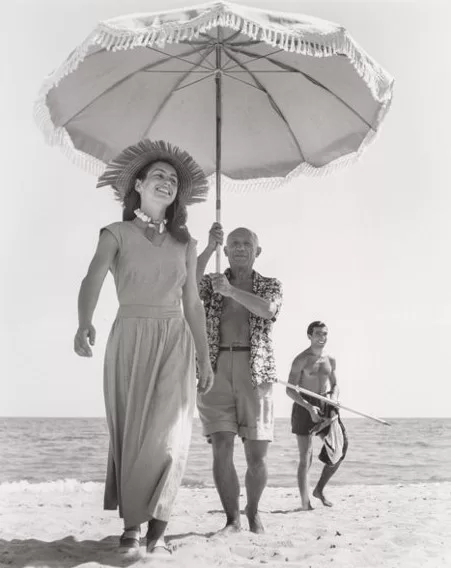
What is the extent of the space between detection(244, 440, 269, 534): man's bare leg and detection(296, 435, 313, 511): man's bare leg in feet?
6.13

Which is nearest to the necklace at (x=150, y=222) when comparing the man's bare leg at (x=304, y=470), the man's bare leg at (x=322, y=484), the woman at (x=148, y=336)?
the woman at (x=148, y=336)

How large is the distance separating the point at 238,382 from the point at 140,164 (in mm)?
1427

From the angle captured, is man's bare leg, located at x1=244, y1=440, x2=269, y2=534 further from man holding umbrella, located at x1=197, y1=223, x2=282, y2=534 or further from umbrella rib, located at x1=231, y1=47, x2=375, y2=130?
umbrella rib, located at x1=231, y1=47, x2=375, y2=130

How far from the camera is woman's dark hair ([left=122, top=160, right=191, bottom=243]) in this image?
158 inches

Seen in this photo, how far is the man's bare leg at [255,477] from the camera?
14.6 feet

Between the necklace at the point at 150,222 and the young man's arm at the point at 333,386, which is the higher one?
the necklace at the point at 150,222

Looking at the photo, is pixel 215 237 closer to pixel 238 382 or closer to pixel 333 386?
pixel 238 382

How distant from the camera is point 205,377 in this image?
409 centimetres

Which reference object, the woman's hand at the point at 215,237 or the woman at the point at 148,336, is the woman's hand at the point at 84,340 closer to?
the woman at the point at 148,336

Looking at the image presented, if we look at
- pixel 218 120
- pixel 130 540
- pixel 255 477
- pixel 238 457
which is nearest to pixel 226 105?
pixel 218 120

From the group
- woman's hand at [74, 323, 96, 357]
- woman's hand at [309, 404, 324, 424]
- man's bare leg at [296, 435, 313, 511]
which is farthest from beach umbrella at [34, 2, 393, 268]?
man's bare leg at [296, 435, 313, 511]

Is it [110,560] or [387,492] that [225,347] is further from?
[387,492]

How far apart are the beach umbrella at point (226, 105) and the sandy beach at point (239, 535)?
80.4 inches

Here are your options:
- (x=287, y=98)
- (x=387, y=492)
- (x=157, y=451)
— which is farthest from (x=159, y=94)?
(x=387, y=492)
